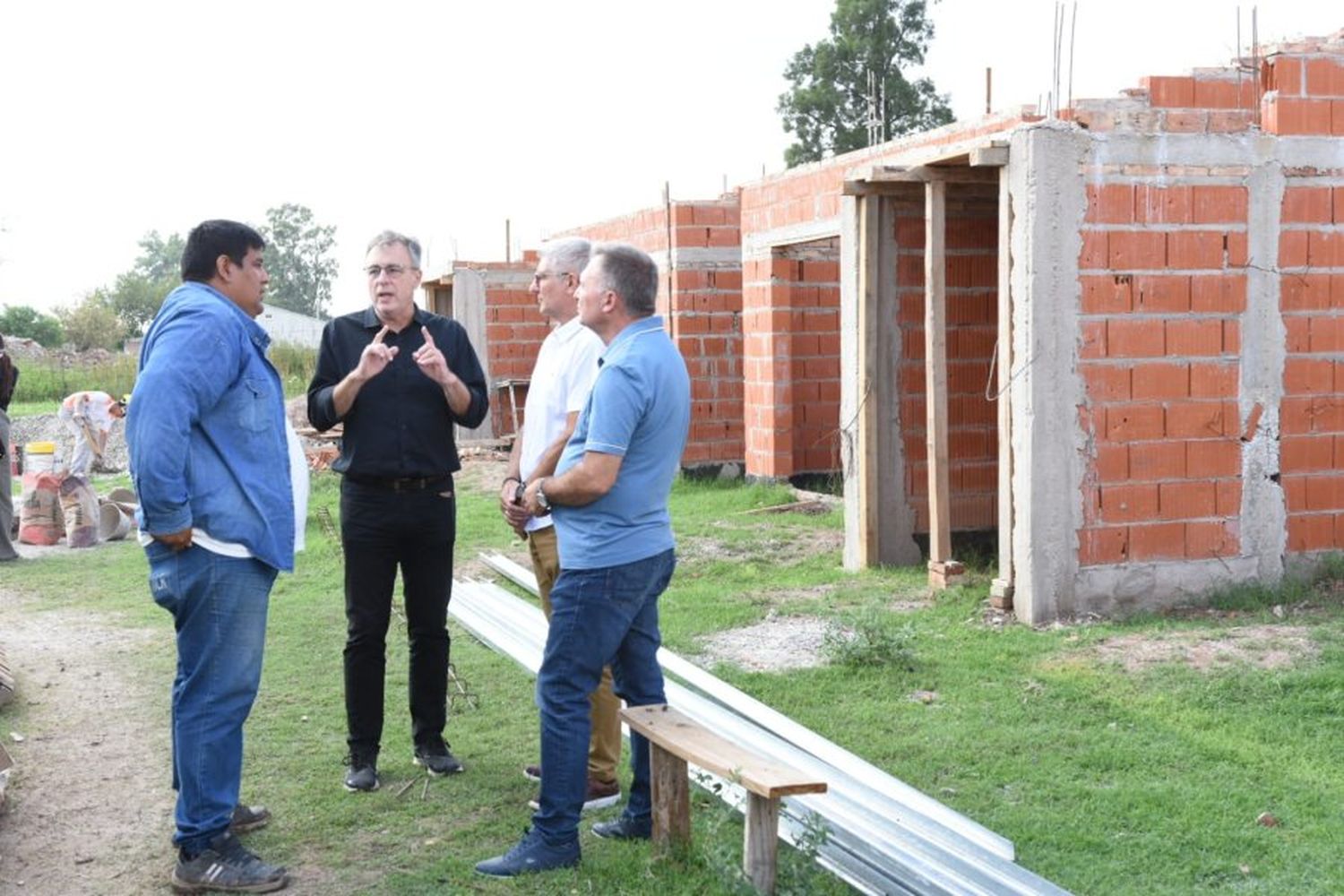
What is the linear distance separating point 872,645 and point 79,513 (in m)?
8.83

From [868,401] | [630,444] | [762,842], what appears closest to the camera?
[762,842]

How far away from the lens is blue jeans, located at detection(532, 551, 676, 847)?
14.1 feet

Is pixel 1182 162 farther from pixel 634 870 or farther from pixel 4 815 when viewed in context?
pixel 4 815

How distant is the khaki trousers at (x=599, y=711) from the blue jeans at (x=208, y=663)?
103cm

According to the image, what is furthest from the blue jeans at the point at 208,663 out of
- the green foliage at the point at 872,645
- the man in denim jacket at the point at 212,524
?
the green foliage at the point at 872,645

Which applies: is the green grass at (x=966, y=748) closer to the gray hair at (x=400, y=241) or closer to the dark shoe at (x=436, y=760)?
the dark shoe at (x=436, y=760)

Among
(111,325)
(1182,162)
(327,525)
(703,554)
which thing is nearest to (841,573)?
(703,554)

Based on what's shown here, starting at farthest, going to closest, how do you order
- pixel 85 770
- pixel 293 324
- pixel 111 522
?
pixel 293 324 < pixel 111 522 < pixel 85 770

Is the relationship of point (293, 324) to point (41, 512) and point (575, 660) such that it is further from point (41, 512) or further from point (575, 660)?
point (575, 660)

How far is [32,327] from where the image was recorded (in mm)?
64562

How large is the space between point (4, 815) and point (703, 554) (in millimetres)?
5926

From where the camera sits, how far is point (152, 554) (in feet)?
14.6

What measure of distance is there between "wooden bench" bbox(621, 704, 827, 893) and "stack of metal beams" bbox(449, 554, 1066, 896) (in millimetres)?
155

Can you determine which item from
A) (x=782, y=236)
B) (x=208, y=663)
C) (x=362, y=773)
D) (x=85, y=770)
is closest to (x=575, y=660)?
(x=208, y=663)
